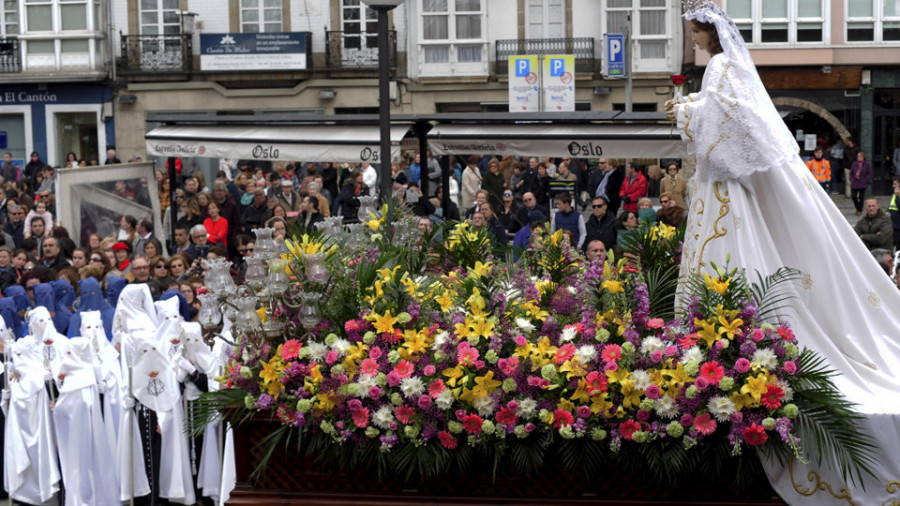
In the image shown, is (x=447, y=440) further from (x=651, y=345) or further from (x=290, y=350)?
(x=651, y=345)

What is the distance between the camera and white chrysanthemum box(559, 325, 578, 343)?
235 inches

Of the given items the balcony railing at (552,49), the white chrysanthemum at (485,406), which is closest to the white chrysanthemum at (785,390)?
the white chrysanthemum at (485,406)

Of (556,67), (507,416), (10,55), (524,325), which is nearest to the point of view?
(507,416)

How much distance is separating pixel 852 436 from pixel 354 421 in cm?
210

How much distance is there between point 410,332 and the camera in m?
6.09

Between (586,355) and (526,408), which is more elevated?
(586,355)

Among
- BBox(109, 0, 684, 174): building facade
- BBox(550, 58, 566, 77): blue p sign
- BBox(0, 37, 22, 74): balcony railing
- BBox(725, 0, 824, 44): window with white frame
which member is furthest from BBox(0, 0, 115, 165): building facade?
BBox(550, 58, 566, 77): blue p sign

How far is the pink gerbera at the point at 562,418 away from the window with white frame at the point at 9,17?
108 ft

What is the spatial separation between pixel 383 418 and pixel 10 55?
32220 mm

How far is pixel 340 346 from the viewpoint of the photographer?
608cm

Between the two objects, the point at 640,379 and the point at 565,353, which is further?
the point at 565,353

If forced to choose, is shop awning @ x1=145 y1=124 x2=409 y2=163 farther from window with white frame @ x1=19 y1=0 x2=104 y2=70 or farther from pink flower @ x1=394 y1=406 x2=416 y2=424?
window with white frame @ x1=19 y1=0 x2=104 y2=70

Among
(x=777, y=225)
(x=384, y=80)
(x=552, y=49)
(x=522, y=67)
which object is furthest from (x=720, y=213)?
(x=552, y=49)

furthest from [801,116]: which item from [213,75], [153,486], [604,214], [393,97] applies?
[153,486]
